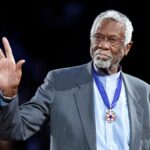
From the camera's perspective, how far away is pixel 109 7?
14.1 ft

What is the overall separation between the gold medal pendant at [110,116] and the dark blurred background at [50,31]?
1775mm

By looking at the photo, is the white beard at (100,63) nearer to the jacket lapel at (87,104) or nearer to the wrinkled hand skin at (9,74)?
the jacket lapel at (87,104)

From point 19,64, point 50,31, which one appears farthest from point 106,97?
point 50,31

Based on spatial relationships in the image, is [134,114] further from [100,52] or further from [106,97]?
[100,52]

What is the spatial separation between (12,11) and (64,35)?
1.59 ft

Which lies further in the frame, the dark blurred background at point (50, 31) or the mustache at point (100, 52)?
the dark blurred background at point (50, 31)

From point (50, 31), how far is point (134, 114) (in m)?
1.97

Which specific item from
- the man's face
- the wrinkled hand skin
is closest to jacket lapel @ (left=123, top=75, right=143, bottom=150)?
the man's face

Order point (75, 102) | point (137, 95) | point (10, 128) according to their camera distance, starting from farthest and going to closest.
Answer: point (137, 95) → point (75, 102) → point (10, 128)

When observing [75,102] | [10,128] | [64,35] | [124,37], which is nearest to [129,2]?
[64,35]

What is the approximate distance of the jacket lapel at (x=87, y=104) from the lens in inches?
90.5

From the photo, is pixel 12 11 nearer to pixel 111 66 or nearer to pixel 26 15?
pixel 26 15

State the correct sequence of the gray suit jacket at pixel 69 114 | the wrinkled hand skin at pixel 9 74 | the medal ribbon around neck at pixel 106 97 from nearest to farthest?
the wrinkled hand skin at pixel 9 74, the gray suit jacket at pixel 69 114, the medal ribbon around neck at pixel 106 97

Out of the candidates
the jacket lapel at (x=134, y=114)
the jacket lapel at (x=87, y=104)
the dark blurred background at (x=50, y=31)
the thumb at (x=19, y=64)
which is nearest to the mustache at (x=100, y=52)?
the jacket lapel at (x=87, y=104)
